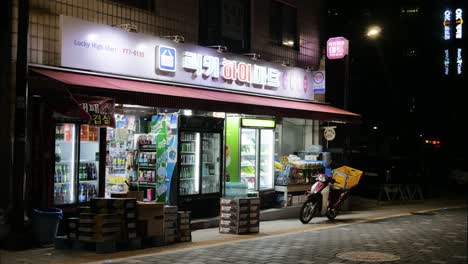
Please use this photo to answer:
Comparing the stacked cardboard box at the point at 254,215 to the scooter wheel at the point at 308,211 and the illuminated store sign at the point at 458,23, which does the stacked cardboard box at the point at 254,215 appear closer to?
the scooter wheel at the point at 308,211

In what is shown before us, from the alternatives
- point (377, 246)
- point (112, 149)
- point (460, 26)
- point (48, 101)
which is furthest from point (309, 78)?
point (460, 26)

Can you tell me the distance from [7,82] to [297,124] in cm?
1252

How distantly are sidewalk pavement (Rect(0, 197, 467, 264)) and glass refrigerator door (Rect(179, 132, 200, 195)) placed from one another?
1419 mm

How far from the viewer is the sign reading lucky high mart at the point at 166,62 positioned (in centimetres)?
1248

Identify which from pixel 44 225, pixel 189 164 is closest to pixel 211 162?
pixel 189 164

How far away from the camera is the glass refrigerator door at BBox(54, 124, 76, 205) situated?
40.3 feet

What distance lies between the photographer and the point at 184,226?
40.1 feet

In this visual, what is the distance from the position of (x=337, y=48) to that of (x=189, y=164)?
8.86 metres

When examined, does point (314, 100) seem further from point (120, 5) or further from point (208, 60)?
point (120, 5)

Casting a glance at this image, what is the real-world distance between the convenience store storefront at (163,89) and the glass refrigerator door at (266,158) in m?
1.25

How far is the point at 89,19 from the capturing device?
13.0 m

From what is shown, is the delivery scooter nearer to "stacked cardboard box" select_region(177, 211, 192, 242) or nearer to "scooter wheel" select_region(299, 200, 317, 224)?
"scooter wheel" select_region(299, 200, 317, 224)

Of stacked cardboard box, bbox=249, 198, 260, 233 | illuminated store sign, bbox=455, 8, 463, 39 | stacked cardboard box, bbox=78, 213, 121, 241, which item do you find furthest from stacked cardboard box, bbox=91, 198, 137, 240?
illuminated store sign, bbox=455, 8, 463, 39

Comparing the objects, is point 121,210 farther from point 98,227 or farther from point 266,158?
point 266,158
